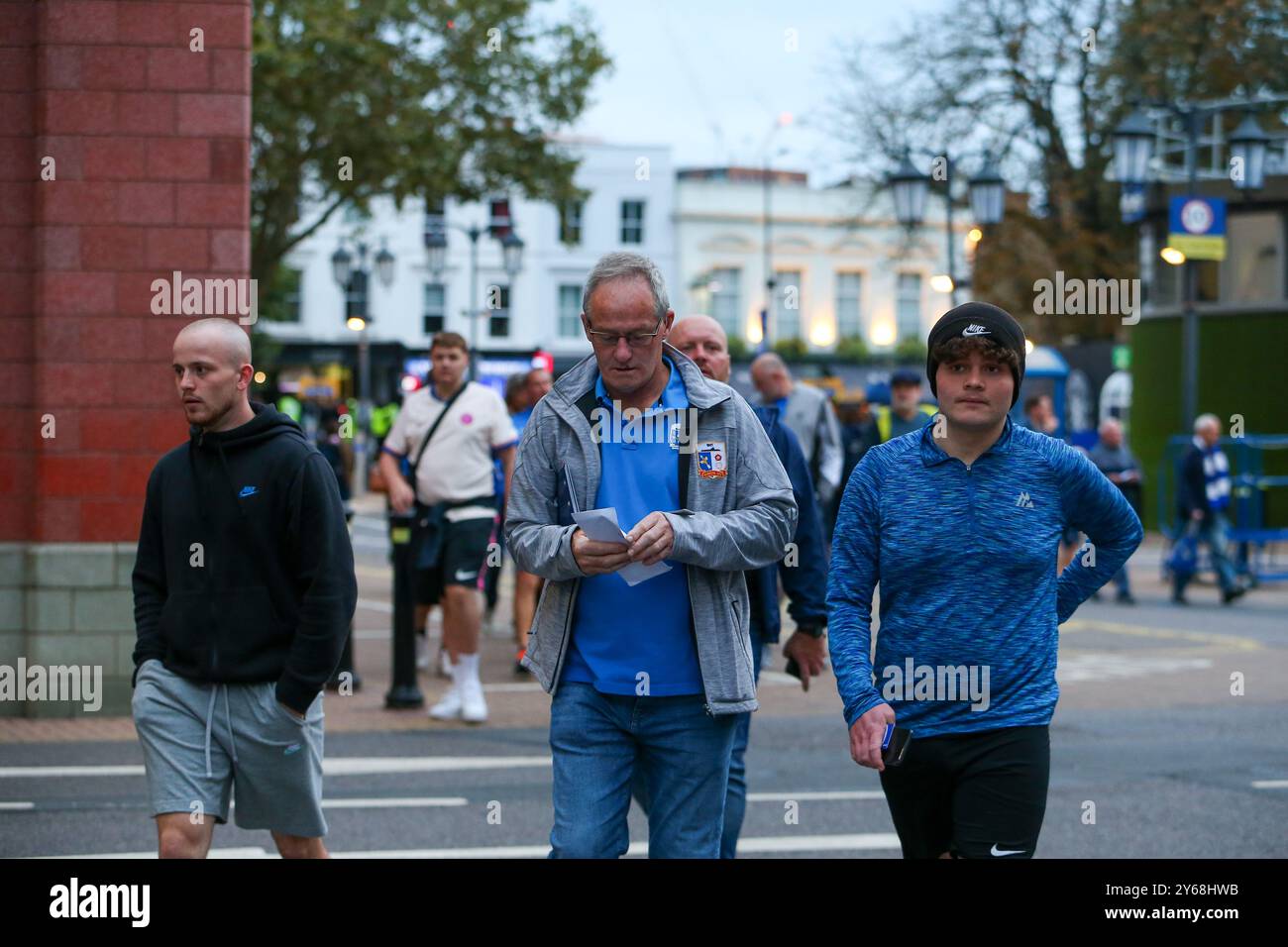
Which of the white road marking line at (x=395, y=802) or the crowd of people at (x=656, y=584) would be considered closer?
the crowd of people at (x=656, y=584)

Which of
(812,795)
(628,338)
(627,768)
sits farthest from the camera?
(812,795)

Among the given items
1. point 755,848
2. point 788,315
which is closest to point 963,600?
point 755,848

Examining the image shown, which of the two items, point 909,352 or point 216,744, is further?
point 909,352

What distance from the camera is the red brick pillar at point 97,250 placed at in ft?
33.1

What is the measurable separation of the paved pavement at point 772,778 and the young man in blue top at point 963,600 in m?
2.91

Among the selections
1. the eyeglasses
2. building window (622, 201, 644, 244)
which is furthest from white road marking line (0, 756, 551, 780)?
building window (622, 201, 644, 244)

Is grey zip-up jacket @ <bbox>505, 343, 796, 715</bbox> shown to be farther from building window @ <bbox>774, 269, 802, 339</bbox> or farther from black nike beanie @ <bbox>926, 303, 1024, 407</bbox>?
building window @ <bbox>774, 269, 802, 339</bbox>

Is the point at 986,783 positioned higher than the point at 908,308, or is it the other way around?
the point at 908,308

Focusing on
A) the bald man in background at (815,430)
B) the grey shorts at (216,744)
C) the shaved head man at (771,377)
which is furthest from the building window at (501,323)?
the grey shorts at (216,744)

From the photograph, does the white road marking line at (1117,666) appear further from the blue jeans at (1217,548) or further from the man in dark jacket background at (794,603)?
the man in dark jacket background at (794,603)

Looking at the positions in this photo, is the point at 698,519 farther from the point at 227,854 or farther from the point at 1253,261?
the point at 1253,261

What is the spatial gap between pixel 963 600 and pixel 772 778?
479 centimetres

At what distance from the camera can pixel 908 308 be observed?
6425cm
